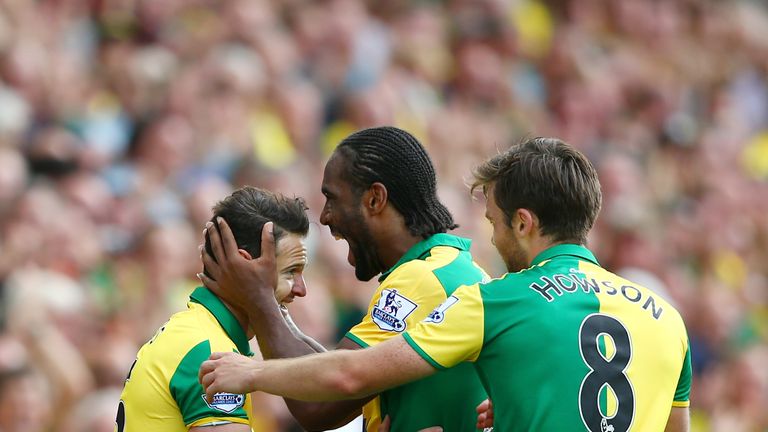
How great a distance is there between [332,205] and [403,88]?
740 centimetres

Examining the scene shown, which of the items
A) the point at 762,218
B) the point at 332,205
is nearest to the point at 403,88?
the point at 762,218

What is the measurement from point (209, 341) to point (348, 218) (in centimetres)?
71

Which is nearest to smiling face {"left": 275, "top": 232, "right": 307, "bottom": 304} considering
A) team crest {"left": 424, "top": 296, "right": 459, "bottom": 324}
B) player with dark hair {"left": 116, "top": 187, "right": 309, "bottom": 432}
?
player with dark hair {"left": 116, "top": 187, "right": 309, "bottom": 432}

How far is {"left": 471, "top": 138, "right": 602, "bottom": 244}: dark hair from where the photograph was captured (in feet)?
13.7

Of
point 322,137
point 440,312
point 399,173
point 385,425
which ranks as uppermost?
point 322,137

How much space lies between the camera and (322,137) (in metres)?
10.8

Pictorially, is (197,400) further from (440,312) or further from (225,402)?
(440,312)

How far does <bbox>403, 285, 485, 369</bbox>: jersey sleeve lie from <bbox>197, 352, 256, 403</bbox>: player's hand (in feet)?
1.61

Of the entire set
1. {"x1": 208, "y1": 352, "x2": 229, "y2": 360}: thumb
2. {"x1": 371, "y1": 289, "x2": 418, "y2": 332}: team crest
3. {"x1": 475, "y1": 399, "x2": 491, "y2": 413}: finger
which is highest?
{"x1": 371, "y1": 289, "x2": 418, "y2": 332}: team crest

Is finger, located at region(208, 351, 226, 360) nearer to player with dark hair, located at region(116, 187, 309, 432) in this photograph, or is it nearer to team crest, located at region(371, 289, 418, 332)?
player with dark hair, located at region(116, 187, 309, 432)

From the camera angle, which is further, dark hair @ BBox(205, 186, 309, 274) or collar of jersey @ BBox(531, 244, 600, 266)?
dark hair @ BBox(205, 186, 309, 274)

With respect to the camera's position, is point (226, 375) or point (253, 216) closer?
point (226, 375)

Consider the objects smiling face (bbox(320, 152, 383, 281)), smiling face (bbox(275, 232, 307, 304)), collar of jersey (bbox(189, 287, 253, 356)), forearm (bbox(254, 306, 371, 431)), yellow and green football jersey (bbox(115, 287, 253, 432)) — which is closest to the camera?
yellow and green football jersey (bbox(115, 287, 253, 432))

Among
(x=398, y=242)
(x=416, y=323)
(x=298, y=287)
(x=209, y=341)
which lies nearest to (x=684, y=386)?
(x=416, y=323)
